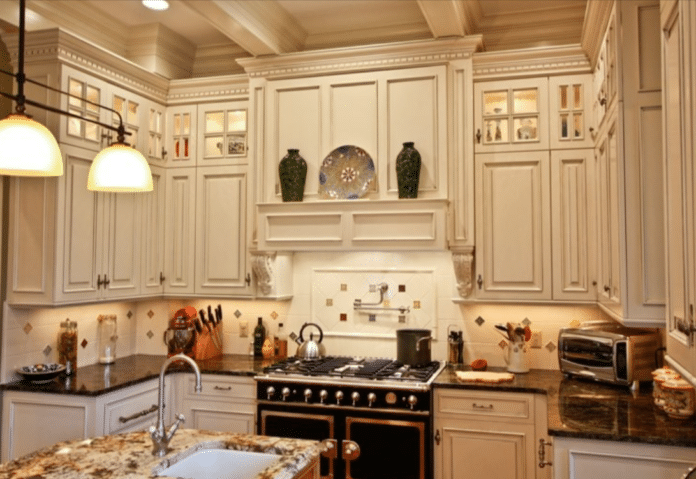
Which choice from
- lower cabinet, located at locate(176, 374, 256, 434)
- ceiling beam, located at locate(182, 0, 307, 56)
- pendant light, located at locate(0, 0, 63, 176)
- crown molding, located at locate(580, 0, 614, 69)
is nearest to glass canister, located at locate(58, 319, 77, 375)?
lower cabinet, located at locate(176, 374, 256, 434)

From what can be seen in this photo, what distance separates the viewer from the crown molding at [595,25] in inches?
114

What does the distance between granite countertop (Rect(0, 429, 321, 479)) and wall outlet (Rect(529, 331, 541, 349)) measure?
6.71 ft

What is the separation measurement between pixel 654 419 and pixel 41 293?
3024mm

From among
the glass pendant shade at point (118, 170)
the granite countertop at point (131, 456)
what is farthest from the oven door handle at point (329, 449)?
the glass pendant shade at point (118, 170)

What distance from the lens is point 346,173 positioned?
385 centimetres

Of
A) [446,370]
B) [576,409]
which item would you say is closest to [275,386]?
[446,370]

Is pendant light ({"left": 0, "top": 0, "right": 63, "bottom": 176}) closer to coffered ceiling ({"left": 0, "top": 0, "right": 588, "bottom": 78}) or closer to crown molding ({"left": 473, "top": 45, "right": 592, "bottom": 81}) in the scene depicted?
coffered ceiling ({"left": 0, "top": 0, "right": 588, "bottom": 78})

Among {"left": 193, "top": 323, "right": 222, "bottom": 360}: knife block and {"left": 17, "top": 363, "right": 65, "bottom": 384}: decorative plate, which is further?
{"left": 193, "top": 323, "right": 222, "bottom": 360}: knife block

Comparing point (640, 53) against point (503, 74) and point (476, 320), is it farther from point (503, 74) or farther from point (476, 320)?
point (476, 320)

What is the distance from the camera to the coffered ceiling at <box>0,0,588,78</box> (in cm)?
355

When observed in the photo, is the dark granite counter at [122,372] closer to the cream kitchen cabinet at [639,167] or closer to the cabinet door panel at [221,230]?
the cabinet door panel at [221,230]

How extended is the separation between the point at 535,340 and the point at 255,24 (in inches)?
98.7

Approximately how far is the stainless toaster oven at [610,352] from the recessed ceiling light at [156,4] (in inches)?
118

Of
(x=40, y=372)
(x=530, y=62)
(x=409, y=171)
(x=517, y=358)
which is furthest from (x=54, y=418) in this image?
(x=530, y=62)
